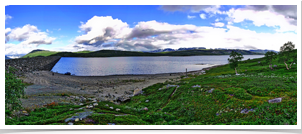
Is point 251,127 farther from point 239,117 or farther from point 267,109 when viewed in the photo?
point 267,109

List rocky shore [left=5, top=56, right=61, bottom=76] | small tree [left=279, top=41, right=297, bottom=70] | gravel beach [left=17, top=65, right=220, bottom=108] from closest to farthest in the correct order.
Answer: gravel beach [left=17, top=65, right=220, bottom=108], small tree [left=279, top=41, right=297, bottom=70], rocky shore [left=5, top=56, right=61, bottom=76]

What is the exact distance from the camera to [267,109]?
1271 cm

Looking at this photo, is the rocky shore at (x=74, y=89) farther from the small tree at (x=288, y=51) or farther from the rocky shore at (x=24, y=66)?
the small tree at (x=288, y=51)

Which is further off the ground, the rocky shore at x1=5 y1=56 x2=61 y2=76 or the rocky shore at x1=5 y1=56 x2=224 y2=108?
the rocky shore at x1=5 y1=56 x2=61 y2=76

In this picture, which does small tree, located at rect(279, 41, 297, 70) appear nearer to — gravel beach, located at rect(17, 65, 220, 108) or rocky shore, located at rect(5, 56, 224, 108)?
rocky shore, located at rect(5, 56, 224, 108)

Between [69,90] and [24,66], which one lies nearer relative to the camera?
[69,90]

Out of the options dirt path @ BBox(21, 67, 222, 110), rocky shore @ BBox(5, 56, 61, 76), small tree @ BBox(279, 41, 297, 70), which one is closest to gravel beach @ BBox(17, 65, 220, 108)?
dirt path @ BBox(21, 67, 222, 110)

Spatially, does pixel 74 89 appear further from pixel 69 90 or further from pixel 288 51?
pixel 288 51

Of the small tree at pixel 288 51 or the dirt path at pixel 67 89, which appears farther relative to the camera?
the small tree at pixel 288 51

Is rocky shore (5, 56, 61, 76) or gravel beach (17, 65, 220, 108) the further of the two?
rocky shore (5, 56, 61, 76)

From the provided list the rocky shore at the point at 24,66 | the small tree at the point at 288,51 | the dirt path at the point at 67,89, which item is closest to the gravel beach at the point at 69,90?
the dirt path at the point at 67,89

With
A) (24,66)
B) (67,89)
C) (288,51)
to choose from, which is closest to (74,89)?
(67,89)

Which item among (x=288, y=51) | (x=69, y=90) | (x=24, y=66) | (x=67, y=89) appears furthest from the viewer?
A: (x=24, y=66)
